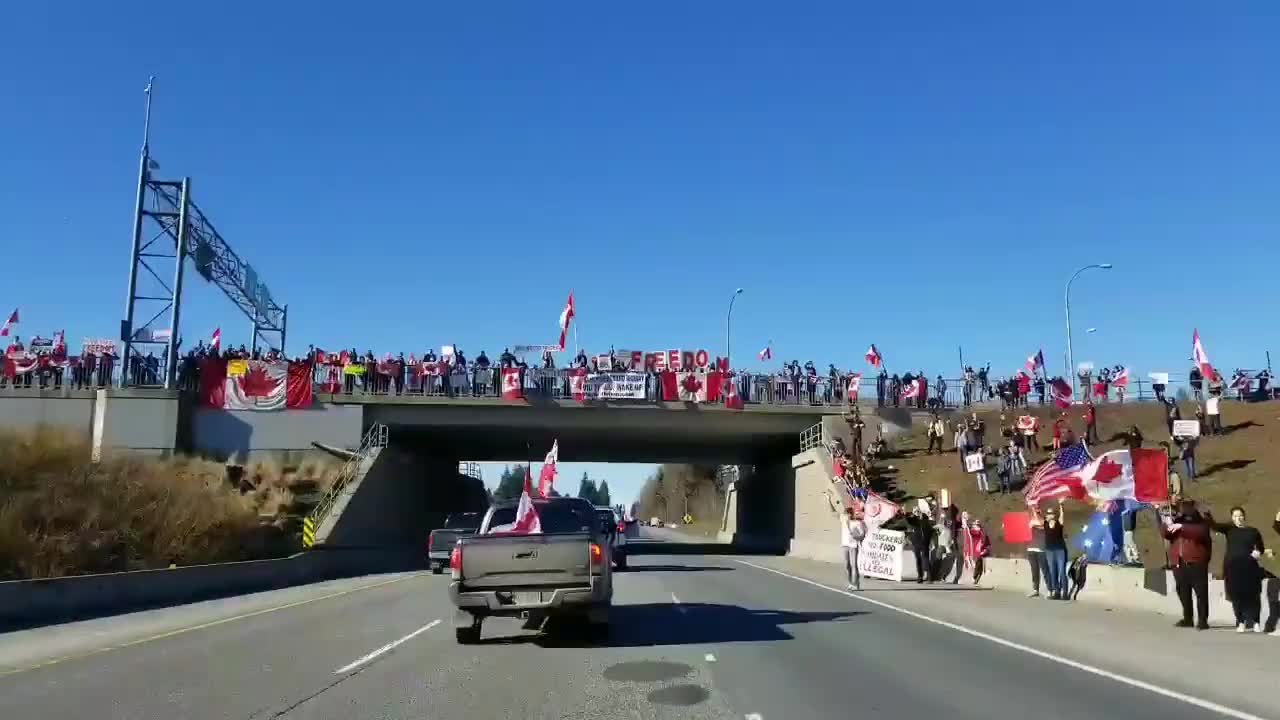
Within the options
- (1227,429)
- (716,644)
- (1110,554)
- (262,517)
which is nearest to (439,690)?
(716,644)

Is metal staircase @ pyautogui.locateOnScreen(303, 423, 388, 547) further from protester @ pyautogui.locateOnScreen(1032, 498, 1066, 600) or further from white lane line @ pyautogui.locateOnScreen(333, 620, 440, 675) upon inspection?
protester @ pyautogui.locateOnScreen(1032, 498, 1066, 600)

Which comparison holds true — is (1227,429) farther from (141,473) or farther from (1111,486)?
(141,473)

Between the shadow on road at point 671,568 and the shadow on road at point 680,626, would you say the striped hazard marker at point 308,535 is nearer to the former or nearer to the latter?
the shadow on road at point 671,568

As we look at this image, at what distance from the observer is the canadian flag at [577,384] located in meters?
44.4

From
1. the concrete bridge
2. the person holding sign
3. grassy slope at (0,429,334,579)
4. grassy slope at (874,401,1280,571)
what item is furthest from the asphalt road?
the concrete bridge

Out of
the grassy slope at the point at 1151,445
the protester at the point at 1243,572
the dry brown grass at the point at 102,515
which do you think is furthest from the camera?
the grassy slope at the point at 1151,445

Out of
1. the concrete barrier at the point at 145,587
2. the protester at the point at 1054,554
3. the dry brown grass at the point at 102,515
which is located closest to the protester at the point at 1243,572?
the protester at the point at 1054,554

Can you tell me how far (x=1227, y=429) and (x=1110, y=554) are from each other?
24423 millimetres

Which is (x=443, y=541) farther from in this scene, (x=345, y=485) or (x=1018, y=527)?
(x=1018, y=527)

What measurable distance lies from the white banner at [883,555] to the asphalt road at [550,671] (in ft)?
25.3

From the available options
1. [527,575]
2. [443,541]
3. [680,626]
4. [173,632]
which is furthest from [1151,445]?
[173,632]

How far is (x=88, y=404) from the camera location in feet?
142

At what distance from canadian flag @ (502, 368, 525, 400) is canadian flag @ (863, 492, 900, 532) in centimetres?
2062

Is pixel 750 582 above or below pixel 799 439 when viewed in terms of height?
below
